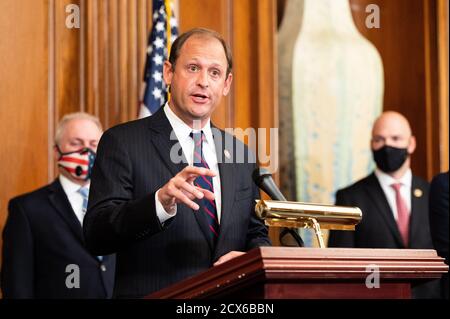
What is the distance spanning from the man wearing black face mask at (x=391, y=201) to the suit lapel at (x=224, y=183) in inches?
102

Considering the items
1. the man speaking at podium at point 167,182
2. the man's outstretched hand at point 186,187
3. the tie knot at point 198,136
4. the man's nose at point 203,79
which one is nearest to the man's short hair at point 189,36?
the man speaking at podium at point 167,182

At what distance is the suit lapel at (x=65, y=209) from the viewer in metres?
4.89

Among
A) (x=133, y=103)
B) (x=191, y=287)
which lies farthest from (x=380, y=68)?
(x=191, y=287)

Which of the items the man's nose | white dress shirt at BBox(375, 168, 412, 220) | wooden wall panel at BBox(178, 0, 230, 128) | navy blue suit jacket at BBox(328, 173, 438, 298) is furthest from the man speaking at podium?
wooden wall panel at BBox(178, 0, 230, 128)

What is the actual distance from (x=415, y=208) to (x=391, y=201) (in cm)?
17

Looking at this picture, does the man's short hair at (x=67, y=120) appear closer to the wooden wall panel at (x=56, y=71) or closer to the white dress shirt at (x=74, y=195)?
the white dress shirt at (x=74, y=195)

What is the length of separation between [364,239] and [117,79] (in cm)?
188

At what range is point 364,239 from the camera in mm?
5703

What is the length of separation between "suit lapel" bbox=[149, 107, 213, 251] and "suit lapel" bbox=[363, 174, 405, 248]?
9.68ft

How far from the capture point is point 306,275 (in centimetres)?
223

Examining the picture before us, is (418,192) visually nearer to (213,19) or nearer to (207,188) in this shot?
(213,19)

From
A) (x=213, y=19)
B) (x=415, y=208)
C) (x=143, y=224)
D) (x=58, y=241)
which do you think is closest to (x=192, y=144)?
(x=143, y=224)
